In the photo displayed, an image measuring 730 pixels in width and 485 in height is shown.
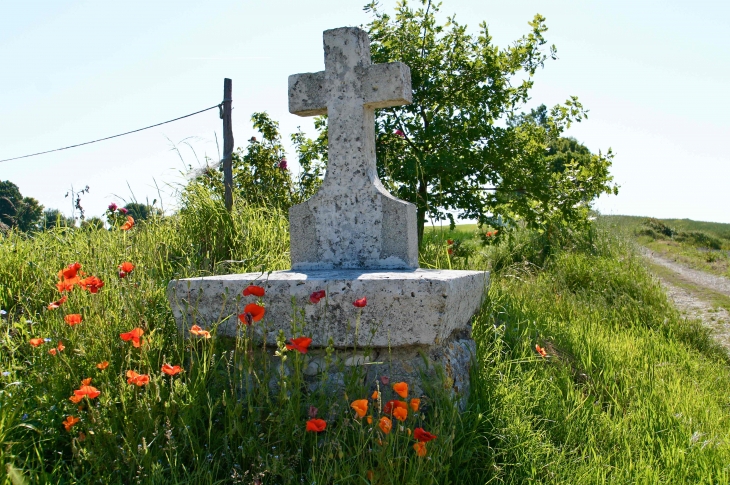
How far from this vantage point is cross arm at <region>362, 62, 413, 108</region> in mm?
3613

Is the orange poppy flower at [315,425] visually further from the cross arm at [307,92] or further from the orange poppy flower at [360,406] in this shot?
the cross arm at [307,92]

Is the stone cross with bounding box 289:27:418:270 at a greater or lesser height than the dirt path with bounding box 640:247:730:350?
greater

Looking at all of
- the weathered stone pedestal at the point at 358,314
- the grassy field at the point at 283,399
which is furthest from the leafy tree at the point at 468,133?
the weathered stone pedestal at the point at 358,314

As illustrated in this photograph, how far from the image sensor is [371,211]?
3.59 metres

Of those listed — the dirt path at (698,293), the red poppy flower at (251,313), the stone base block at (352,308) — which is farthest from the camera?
the dirt path at (698,293)

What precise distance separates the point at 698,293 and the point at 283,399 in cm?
701

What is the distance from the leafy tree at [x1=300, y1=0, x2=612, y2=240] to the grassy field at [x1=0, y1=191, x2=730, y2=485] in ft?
4.35

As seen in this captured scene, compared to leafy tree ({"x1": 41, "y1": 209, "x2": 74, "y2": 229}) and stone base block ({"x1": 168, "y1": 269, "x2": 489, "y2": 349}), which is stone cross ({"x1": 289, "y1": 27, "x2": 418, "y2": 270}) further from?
leafy tree ({"x1": 41, "y1": 209, "x2": 74, "y2": 229})

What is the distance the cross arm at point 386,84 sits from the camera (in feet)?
11.9

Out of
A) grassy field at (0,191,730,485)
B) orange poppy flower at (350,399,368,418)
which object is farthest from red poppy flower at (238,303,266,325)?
orange poppy flower at (350,399,368,418)

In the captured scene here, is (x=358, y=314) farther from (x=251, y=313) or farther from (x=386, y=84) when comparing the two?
(x=386, y=84)

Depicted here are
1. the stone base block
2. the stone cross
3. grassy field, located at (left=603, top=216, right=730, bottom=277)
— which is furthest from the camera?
grassy field, located at (left=603, top=216, right=730, bottom=277)

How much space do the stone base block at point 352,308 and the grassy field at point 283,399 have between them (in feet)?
0.47

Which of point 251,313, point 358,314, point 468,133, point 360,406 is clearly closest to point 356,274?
point 358,314
